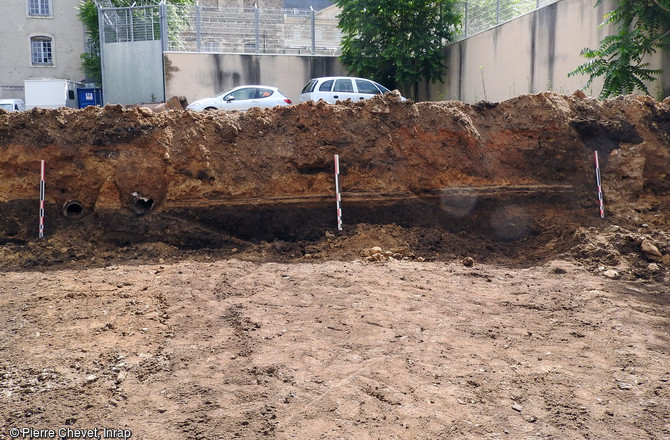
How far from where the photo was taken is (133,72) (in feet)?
75.3

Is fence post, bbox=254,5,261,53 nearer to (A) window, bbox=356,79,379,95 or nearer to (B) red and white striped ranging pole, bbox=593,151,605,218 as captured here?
(A) window, bbox=356,79,379,95

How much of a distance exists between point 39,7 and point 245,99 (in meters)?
23.2

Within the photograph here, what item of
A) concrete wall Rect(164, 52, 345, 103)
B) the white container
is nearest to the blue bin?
the white container

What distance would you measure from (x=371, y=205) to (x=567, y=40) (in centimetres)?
918

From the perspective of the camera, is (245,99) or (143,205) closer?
(143,205)

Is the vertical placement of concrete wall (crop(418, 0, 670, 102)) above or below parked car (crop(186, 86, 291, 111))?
above

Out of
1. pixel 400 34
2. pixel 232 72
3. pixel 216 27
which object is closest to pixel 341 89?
pixel 400 34

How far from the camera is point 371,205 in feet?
29.9

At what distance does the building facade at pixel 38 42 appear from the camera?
3359cm

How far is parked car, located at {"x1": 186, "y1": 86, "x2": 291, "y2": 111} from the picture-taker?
17156 millimetres

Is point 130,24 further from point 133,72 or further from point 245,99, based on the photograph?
point 245,99

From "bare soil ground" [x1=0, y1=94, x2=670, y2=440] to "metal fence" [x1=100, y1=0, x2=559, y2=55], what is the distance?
14548 millimetres


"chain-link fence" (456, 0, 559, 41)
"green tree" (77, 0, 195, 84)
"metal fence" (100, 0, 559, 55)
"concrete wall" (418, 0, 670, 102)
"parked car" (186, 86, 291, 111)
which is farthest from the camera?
"green tree" (77, 0, 195, 84)

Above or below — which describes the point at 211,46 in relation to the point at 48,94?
above
